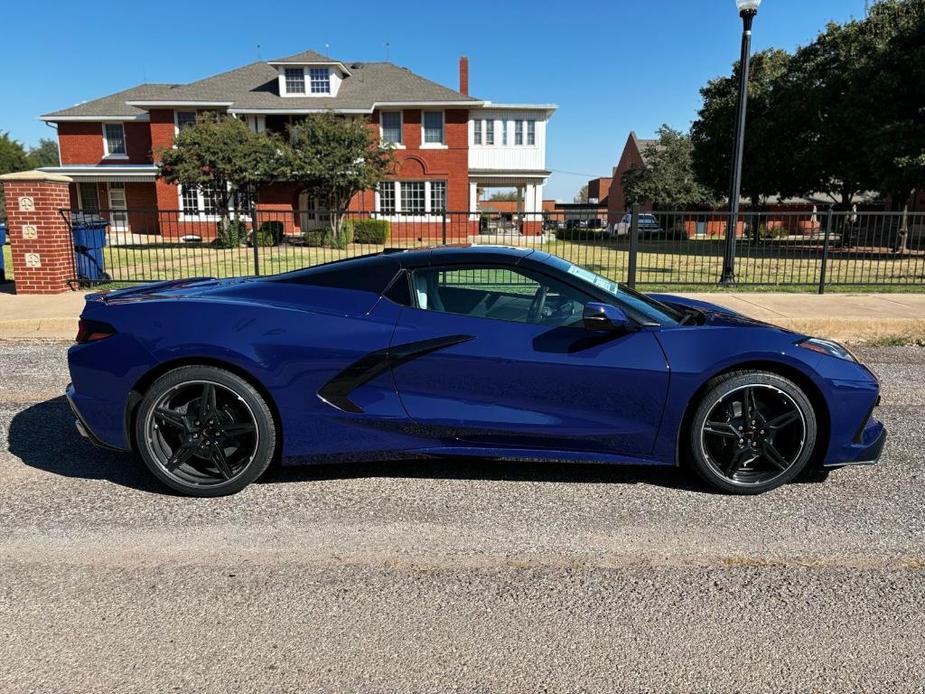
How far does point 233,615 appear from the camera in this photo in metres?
2.67

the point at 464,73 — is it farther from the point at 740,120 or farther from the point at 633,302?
the point at 633,302

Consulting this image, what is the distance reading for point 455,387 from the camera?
363 cm

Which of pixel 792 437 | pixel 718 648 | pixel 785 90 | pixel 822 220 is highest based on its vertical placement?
pixel 785 90

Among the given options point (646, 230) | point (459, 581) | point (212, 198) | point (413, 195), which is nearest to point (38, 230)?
point (459, 581)

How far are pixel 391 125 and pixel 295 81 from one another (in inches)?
189

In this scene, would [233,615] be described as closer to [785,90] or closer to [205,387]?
[205,387]

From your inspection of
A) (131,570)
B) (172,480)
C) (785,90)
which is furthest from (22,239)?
(785,90)

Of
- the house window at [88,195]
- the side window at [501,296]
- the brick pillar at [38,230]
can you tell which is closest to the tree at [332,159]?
the house window at [88,195]

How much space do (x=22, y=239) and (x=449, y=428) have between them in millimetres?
9862

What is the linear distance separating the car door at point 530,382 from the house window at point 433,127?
29.6 m

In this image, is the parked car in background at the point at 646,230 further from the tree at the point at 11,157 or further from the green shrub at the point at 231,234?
the tree at the point at 11,157

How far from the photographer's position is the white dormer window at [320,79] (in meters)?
31.5

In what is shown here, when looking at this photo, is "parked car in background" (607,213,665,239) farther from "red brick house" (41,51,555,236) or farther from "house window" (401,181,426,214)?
"house window" (401,181,426,214)

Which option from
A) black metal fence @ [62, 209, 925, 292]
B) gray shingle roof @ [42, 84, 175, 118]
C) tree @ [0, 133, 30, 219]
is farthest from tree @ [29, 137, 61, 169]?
black metal fence @ [62, 209, 925, 292]
